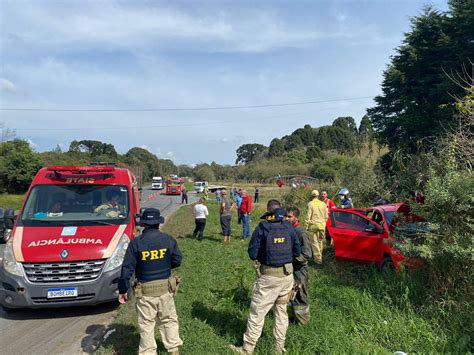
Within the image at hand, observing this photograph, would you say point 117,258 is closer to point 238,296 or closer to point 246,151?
point 238,296

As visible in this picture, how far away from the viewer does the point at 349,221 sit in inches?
351

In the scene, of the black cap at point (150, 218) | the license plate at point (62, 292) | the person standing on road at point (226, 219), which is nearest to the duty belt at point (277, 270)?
the black cap at point (150, 218)

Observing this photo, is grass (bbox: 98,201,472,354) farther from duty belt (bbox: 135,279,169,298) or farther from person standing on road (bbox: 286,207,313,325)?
duty belt (bbox: 135,279,169,298)

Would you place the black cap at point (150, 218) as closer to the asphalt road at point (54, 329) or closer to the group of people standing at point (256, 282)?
the group of people standing at point (256, 282)

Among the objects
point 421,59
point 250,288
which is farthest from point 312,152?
point 250,288

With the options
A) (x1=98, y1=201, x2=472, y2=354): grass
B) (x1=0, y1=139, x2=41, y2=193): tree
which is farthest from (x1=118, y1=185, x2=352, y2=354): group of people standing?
(x1=0, y1=139, x2=41, y2=193): tree

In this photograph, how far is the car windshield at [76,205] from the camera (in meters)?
6.51

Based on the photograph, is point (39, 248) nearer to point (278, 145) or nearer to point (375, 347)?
point (375, 347)

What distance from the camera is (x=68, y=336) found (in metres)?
5.22

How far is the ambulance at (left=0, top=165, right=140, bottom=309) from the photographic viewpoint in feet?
18.0

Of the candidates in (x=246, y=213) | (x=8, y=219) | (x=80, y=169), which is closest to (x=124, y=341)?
(x=8, y=219)

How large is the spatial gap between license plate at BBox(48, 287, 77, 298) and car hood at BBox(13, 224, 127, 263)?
0.41m

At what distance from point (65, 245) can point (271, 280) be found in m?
3.22

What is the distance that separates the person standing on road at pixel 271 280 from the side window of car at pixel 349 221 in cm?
435
